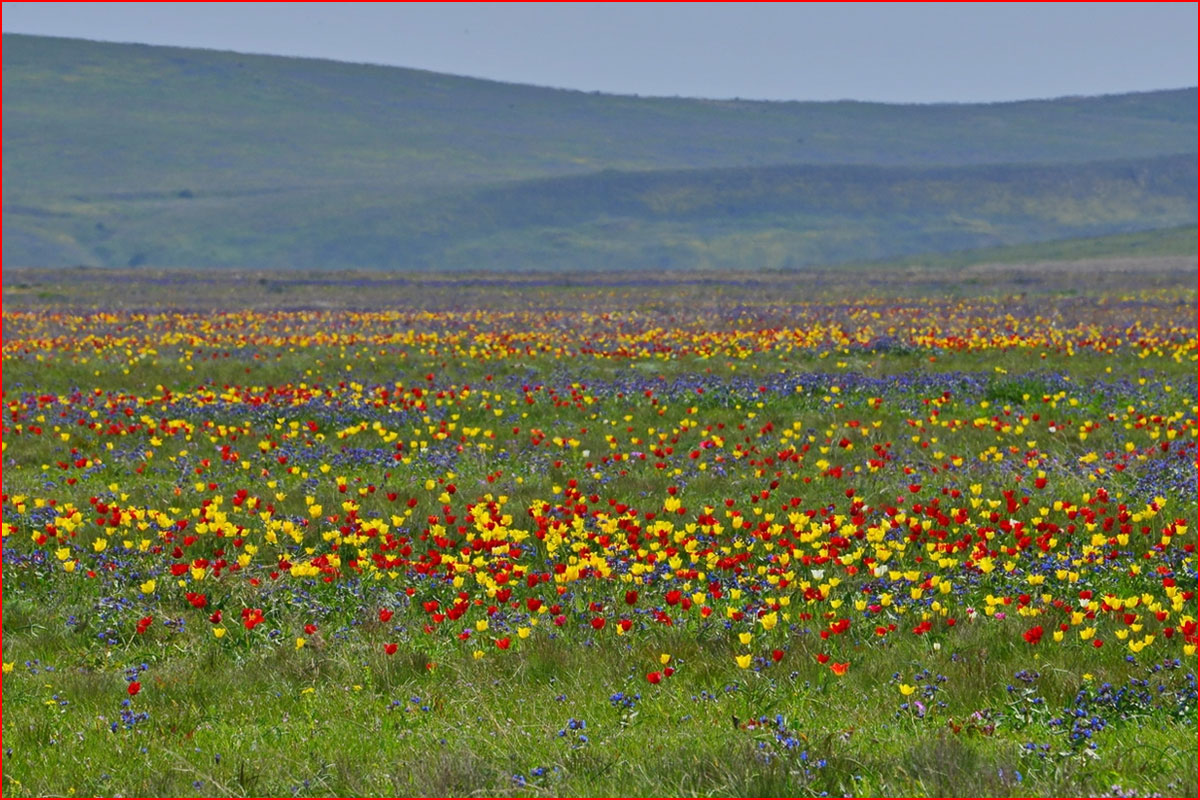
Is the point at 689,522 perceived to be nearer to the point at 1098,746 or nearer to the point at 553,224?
the point at 1098,746

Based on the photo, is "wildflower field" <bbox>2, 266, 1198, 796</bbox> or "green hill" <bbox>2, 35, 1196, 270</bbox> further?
"green hill" <bbox>2, 35, 1196, 270</bbox>

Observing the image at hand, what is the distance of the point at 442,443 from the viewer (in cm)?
1281

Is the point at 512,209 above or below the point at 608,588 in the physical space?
above

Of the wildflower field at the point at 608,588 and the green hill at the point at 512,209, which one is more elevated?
the green hill at the point at 512,209

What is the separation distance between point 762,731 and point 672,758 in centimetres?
50

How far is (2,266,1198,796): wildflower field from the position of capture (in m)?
4.85

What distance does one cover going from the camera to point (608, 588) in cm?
757

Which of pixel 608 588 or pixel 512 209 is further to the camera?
pixel 512 209

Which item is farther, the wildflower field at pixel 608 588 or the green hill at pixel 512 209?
the green hill at pixel 512 209

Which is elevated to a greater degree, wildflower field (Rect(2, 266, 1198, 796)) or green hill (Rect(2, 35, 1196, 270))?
green hill (Rect(2, 35, 1196, 270))

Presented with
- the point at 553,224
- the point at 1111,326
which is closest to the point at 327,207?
the point at 553,224

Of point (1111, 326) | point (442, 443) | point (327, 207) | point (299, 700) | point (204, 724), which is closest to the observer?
point (204, 724)

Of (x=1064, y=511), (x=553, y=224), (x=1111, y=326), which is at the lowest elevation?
(x=1064, y=511)

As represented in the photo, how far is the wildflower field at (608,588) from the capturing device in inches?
191
